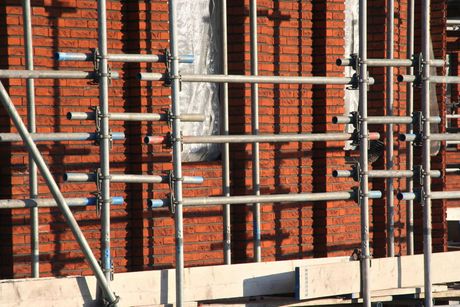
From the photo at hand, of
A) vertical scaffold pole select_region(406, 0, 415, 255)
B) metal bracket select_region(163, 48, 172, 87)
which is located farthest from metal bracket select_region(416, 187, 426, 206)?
metal bracket select_region(163, 48, 172, 87)

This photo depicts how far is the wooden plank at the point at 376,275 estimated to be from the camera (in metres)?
9.42

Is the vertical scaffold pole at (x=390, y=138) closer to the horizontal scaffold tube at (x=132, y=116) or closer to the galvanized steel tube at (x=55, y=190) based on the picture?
the horizontal scaffold tube at (x=132, y=116)

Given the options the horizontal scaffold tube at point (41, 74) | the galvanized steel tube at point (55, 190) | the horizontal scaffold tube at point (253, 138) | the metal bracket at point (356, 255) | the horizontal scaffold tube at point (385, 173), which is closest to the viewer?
the galvanized steel tube at point (55, 190)

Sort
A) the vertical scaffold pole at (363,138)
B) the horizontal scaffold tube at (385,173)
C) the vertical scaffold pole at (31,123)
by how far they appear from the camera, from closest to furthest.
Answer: the vertical scaffold pole at (31,123)
the vertical scaffold pole at (363,138)
the horizontal scaffold tube at (385,173)

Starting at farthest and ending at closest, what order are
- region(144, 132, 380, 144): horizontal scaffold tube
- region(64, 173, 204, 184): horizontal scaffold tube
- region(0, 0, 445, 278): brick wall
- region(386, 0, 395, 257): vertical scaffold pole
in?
region(386, 0, 395, 257): vertical scaffold pole → region(0, 0, 445, 278): brick wall → region(144, 132, 380, 144): horizontal scaffold tube → region(64, 173, 204, 184): horizontal scaffold tube

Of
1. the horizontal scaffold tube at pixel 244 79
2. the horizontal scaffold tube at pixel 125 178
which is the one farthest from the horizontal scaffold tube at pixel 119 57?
the horizontal scaffold tube at pixel 125 178

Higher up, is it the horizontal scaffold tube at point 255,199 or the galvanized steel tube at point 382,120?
the galvanized steel tube at point 382,120

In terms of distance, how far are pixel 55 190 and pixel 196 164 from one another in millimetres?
2438

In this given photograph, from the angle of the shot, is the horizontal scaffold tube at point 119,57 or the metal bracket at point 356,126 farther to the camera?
the metal bracket at point 356,126

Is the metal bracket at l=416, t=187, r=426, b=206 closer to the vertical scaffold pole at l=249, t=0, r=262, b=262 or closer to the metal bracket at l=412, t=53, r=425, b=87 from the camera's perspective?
the metal bracket at l=412, t=53, r=425, b=87

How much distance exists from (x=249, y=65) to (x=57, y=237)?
231 cm

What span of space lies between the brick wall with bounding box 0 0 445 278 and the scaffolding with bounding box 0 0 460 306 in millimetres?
312

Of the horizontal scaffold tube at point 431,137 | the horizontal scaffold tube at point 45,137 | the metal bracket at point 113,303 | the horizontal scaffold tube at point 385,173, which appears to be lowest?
the metal bracket at point 113,303

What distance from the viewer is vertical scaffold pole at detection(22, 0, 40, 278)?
8.63 meters
